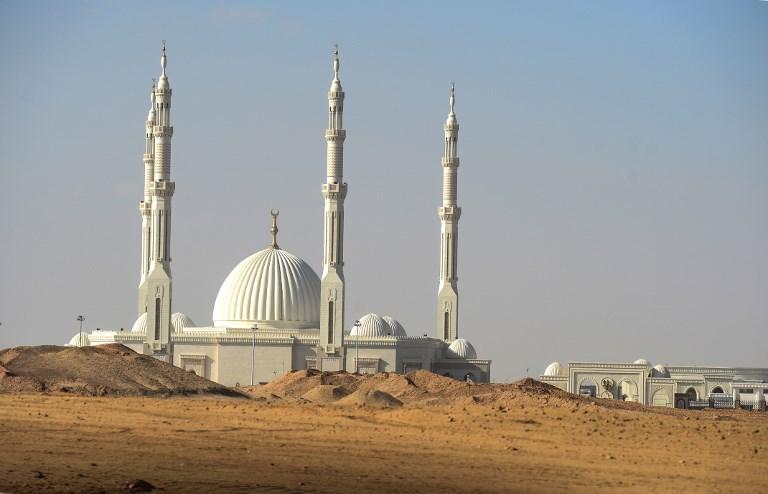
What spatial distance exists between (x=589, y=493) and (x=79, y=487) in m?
7.88

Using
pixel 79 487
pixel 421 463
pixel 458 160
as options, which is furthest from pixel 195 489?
pixel 458 160

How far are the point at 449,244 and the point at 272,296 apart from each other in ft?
32.3

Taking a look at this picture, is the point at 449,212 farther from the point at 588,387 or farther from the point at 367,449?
the point at 367,449

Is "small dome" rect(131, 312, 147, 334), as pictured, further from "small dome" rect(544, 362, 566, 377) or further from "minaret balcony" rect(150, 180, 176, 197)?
"small dome" rect(544, 362, 566, 377)

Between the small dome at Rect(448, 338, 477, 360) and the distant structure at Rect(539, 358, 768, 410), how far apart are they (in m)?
4.60

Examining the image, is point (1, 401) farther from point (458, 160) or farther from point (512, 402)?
point (458, 160)

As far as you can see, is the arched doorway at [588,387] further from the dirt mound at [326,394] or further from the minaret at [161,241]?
the dirt mound at [326,394]

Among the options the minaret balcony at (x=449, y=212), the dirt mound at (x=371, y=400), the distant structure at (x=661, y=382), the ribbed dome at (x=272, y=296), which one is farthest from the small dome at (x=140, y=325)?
the dirt mound at (x=371, y=400)

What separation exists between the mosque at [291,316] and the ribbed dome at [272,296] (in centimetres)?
5

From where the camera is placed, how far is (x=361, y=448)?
2881 centimetres

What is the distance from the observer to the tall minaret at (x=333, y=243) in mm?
74188

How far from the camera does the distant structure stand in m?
76.2

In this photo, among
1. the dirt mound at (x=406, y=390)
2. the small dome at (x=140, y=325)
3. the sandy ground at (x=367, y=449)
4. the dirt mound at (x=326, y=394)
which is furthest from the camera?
the small dome at (x=140, y=325)

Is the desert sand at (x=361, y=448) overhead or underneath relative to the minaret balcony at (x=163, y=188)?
underneath
